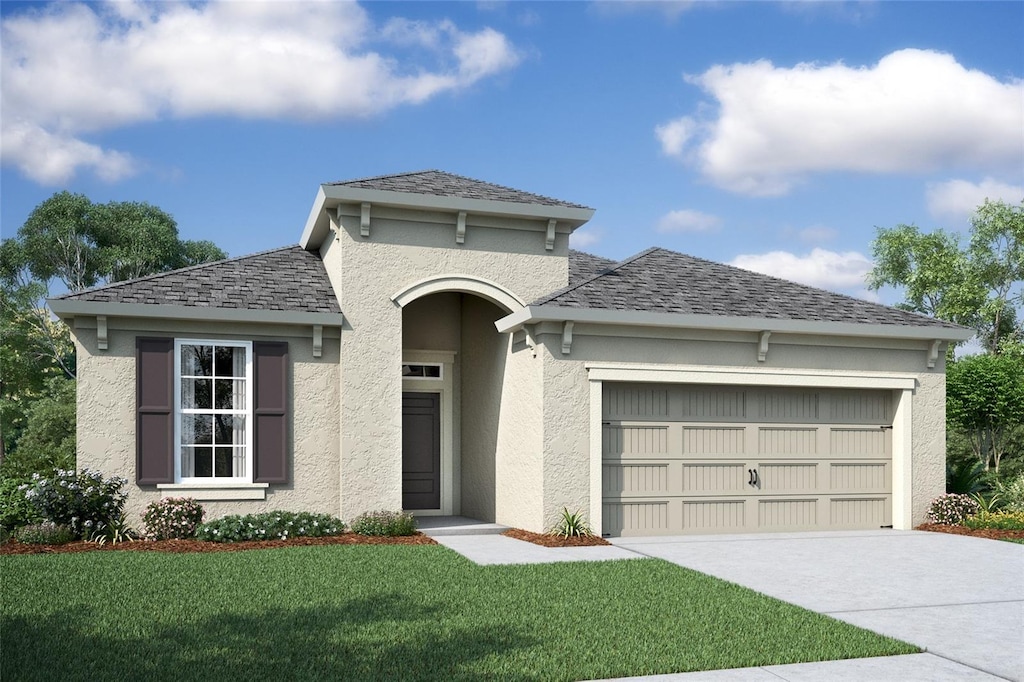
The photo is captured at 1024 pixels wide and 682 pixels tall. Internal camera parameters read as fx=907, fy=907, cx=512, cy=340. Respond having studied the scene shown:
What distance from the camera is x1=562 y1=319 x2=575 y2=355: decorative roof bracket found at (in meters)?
13.3

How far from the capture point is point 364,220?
1384 cm

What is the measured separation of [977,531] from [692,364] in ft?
16.8

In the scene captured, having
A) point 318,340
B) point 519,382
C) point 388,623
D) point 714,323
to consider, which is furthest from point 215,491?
point 714,323

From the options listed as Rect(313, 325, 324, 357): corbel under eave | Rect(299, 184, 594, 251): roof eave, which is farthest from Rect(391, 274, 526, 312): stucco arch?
Rect(313, 325, 324, 357): corbel under eave

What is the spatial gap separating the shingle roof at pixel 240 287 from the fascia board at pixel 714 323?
3.09m

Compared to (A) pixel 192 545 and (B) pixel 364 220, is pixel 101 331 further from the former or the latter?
(B) pixel 364 220

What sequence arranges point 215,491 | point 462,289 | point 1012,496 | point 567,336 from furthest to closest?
point 1012,496 → point 462,289 → point 215,491 → point 567,336

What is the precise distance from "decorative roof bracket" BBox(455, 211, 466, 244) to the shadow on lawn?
7590mm

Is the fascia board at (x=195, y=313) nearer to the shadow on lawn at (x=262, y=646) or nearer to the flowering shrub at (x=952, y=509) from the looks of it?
the shadow on lawn at (x=262, y=646)

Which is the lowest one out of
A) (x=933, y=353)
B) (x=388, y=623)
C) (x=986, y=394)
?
(x=388, y=623)

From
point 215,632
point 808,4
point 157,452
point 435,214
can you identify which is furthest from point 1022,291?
point 215,632

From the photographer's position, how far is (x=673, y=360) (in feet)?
45.8

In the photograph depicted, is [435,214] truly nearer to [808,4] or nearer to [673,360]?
[673,360]

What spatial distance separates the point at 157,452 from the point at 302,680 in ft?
27.2
